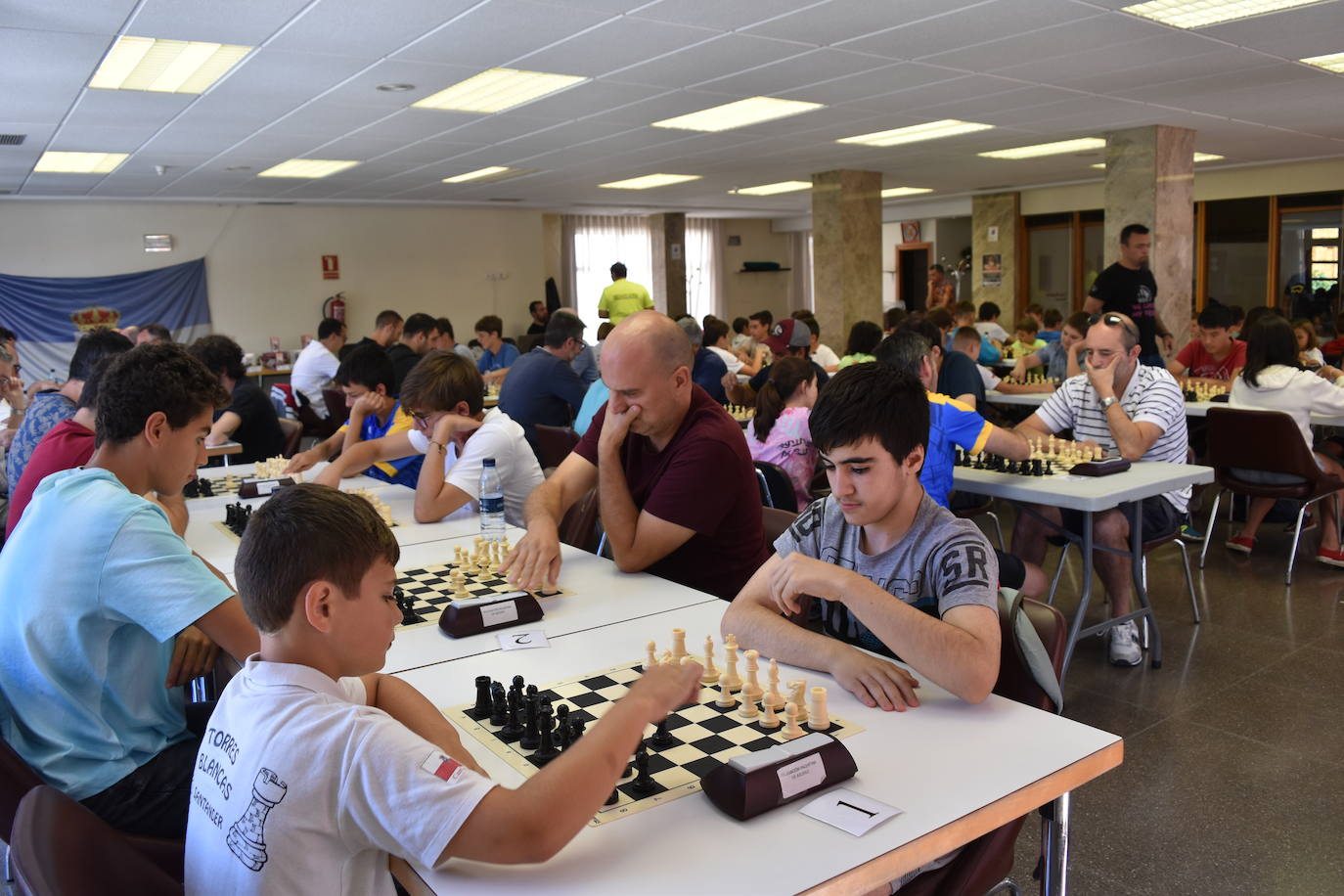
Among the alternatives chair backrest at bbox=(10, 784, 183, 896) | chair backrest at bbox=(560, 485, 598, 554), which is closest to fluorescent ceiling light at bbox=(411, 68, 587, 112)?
chair backrest at bbox=(560, 485, 598, 554)

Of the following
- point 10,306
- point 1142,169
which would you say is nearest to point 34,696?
point 1142,169

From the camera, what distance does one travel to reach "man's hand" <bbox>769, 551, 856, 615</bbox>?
1707mm

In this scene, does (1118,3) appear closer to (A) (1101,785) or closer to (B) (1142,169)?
(A) (1101,785)

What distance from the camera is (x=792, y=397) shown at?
4.62 metres

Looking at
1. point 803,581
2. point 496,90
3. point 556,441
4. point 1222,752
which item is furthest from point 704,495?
point 496,90

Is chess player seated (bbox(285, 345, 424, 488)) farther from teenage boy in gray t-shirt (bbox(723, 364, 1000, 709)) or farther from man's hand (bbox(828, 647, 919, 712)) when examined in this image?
man's hand (bbox(828, 647, 919, 712))

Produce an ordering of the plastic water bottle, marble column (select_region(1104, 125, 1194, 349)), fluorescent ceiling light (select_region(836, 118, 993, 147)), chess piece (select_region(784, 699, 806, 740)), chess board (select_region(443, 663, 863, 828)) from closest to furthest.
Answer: chess board (select_region(443, 663, 863, 828)) → chess piece (select_region(784, 699, 806, 740)) → the plastic water bottle → fluorescent ceiling light (select_region(836, 118, 993, 147)) → marble column (select_region(1104, 125, 1194, 349))

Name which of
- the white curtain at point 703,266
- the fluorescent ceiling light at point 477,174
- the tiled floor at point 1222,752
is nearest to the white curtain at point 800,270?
the white curtain at point 703,266

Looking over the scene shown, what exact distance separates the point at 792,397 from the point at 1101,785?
2188 mm

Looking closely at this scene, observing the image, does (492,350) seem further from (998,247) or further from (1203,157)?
(998,247)

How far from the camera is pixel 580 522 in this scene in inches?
125

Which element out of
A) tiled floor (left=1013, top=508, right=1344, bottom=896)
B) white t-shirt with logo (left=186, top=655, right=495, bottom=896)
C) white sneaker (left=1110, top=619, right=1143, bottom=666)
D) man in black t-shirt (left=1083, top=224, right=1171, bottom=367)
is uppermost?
man in black t-shirt (left=1083, top=224, right=1171, bottom=367)

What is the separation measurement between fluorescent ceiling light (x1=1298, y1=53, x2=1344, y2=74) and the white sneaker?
13.7ft

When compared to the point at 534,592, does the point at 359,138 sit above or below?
above
